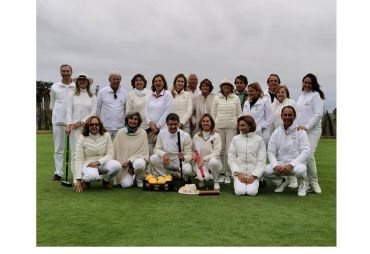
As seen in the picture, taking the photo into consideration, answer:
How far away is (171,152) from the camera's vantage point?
7.52 meters

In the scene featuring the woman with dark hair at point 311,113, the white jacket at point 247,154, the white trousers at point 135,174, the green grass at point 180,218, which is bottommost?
the green grass at point 180,218

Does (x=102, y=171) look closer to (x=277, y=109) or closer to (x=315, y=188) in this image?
(x=277, y=109)

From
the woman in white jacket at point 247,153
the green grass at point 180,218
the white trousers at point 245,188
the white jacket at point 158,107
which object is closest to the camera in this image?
the green grass at point 180,218

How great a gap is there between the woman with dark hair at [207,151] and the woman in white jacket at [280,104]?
98 cm

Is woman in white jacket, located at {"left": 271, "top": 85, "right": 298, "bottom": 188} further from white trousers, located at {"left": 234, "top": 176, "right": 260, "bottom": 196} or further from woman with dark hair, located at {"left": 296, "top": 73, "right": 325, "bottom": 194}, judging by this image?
white trousers, located at {"left": 234, "top": 176, "right": 260, "bottom": 196}

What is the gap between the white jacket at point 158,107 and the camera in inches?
308

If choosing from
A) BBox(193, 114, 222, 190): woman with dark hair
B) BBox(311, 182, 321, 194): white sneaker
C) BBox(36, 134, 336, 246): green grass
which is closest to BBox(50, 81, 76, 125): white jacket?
BBox(36, 134, 336, 246): green grass

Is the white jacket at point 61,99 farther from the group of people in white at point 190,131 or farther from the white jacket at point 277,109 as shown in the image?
the white jacket at point 277,109

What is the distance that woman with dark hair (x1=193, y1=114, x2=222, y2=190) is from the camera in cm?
727

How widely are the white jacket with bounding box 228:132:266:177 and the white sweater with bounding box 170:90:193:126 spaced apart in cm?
112

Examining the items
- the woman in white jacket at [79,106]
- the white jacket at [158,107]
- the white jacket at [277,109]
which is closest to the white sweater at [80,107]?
the woman in white jacket at [79,106]

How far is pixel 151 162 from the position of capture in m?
7.53

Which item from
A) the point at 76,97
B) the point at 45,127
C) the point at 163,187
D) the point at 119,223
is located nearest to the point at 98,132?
the point at 76,97

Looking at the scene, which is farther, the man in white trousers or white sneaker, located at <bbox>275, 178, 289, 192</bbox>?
the man in white trousers
